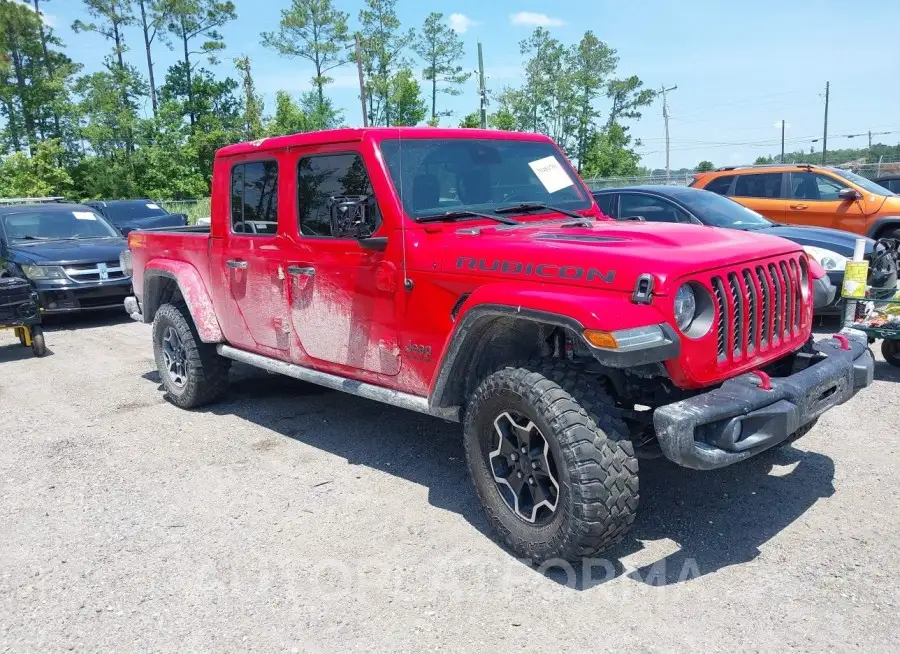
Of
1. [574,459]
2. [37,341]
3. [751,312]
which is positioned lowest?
[37,341]

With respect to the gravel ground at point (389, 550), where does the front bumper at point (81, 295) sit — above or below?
above

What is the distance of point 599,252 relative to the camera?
3115 millimetres

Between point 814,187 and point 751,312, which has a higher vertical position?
point 814,187

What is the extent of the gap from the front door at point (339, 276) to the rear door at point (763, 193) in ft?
26.0

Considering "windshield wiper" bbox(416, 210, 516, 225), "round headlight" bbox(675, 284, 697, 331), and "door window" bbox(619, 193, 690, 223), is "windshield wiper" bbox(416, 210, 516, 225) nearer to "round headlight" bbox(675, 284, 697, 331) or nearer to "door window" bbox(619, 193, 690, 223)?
"round headlight" bbox(675, 284, 697, 331)

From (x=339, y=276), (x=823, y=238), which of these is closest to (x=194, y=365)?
(x=339, y=276)

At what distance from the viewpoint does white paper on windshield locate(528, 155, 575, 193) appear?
4625 mm

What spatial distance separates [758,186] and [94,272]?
929cm

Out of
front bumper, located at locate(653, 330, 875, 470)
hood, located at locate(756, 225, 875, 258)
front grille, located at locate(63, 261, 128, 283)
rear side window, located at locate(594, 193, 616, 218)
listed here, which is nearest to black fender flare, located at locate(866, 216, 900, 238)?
hood, located at locate(756, 225, 875, 258)

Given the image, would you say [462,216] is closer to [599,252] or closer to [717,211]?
[599,252]

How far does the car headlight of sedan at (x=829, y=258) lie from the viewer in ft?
24.4

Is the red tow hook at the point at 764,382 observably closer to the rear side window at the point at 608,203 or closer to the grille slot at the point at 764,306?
the grille slot at the point at 764,306

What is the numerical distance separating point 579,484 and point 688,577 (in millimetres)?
707

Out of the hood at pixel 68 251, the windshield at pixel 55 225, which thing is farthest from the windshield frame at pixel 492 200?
the windshield at pixel 55 225
